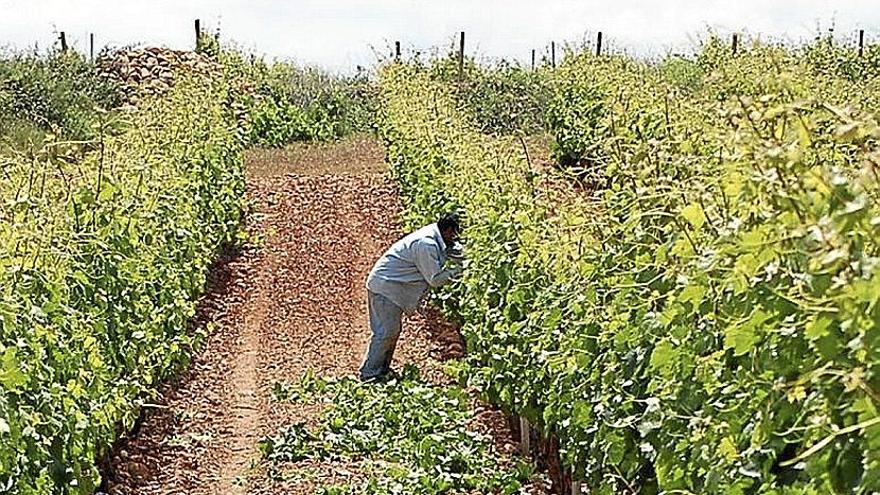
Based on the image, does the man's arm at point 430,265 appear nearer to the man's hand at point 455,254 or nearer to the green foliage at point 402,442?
the man's hand at point 455,254

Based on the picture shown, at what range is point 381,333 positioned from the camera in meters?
11.4

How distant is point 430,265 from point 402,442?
2.13 metres

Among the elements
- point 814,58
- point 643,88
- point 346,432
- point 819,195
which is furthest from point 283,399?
point 814,58

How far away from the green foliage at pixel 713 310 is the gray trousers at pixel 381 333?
1930mm

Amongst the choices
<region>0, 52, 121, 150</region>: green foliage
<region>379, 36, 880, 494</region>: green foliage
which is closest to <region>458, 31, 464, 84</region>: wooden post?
<region>0, 52, 121, 150</region>: green foliage

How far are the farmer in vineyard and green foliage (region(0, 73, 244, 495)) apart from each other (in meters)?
1.65

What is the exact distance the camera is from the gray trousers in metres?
11.4

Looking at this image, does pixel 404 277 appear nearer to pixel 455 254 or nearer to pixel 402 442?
pixel 455 254

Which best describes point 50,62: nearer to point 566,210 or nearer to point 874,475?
point 566,210

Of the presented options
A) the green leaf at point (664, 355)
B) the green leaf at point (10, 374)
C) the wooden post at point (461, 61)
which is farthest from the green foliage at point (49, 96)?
the green leaf at point (664, 355)

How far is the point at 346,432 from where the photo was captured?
966 cm

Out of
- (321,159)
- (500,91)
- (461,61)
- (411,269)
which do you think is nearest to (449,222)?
(411,269)

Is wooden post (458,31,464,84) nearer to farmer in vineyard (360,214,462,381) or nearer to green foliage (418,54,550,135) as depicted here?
green foliage (418,54,550,135)

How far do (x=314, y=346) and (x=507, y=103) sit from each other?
1877cm
